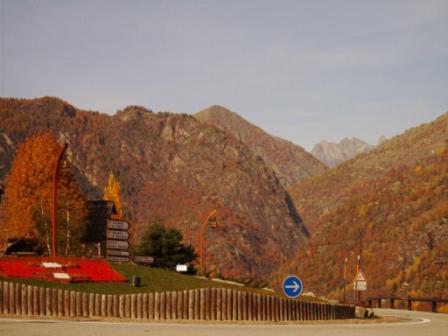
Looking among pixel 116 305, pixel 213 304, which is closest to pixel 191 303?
pixel 213 304

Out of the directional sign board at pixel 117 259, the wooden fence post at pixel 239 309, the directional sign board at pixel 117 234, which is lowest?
the wooden fence post at pixel 239 309

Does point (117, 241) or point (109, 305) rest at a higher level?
point (117, 241)

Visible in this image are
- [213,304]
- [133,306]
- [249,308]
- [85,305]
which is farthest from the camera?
[249,308]

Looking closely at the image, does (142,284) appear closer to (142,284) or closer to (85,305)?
(142,284)

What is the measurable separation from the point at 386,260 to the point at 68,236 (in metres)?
68.3

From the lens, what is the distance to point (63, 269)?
38.7 metres

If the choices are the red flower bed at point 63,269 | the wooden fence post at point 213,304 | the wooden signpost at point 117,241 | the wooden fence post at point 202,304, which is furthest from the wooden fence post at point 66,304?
the wooden signpost at point 117,241

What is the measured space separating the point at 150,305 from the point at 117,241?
14092 millimetres

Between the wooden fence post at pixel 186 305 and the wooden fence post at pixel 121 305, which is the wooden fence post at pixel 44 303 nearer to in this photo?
the wooden fence post at pixel 121 305

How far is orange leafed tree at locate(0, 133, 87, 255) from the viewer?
7450 centimetres

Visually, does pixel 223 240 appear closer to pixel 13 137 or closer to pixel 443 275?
pixel 13 137

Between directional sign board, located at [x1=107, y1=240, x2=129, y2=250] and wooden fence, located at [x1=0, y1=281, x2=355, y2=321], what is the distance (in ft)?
43.5

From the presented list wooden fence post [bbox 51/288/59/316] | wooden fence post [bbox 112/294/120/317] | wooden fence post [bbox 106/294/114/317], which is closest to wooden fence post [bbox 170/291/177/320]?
wooden fence post [bbox 112/294/120/317]

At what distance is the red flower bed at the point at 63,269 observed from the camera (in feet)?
122
